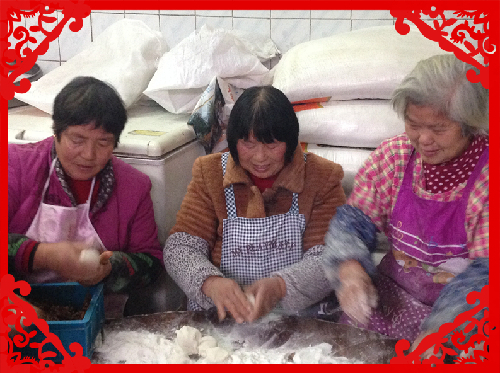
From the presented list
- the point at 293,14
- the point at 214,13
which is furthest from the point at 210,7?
the point at 293,14

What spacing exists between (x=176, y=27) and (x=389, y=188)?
512 mm

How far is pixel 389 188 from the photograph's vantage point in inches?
33.7

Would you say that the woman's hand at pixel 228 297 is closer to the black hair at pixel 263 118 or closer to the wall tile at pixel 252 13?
the black hair at pixel 263 118

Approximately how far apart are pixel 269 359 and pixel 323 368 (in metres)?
0.09

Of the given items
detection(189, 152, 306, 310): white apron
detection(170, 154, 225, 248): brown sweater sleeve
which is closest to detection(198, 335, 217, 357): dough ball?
detection(189, 152, 306, 310): white apron

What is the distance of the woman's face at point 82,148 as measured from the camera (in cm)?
78

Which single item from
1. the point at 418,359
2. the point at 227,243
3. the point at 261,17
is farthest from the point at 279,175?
the point at 418,359

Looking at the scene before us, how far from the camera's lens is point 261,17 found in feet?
2.80

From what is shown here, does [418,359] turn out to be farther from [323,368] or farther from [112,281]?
[112,281]

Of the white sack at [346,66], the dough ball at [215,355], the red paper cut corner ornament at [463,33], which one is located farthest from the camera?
the white sack at [346,66]

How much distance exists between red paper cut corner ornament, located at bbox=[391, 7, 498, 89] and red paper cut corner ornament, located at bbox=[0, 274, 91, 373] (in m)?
0.69

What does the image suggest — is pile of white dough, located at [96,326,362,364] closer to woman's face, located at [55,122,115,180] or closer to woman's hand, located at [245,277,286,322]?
woman's hand, located at [245,277,286,322]

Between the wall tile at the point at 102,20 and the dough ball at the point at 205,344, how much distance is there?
0.56 metres

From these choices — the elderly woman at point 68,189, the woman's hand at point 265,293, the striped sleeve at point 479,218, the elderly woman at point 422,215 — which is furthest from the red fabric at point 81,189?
the striped sleeve at point 479,218
